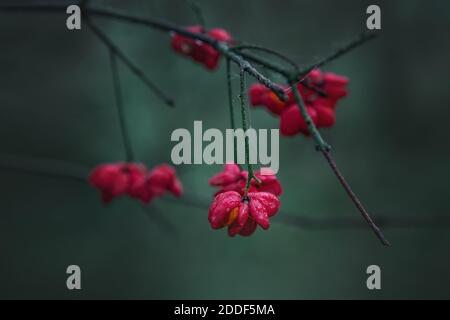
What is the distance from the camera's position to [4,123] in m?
3.27

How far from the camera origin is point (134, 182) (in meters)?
1.74

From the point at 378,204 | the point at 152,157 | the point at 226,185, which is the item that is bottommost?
the point at 226,185

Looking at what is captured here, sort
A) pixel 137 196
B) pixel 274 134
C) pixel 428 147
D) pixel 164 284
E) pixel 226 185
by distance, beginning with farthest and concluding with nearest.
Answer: pixel 428 147
pixel 164 284
pixel 137 196
pixel 274 134
pixel 226 185

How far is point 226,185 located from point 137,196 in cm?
66

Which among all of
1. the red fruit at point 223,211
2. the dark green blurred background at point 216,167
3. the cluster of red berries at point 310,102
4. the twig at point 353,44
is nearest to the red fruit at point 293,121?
the cluster of red berries at point 310,102

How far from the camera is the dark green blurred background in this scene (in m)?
3.39

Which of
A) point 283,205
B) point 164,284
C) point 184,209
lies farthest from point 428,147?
point 164,284

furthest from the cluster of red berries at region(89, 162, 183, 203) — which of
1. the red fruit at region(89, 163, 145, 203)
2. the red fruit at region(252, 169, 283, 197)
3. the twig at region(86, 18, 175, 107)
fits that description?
the red fruit at region(252, 169, 283, 197)

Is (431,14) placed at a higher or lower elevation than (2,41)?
higher

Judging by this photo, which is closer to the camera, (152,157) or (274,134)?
(274,134)

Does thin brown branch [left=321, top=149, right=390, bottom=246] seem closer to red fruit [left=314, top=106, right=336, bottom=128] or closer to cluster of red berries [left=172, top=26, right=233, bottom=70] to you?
red fruit [left=314, top=106, right=336, bottom=128]

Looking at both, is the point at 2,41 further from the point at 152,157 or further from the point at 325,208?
the point at 325,208

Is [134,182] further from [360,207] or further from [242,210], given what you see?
[360,207]

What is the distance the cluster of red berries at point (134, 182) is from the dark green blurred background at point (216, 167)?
5.14 feet
